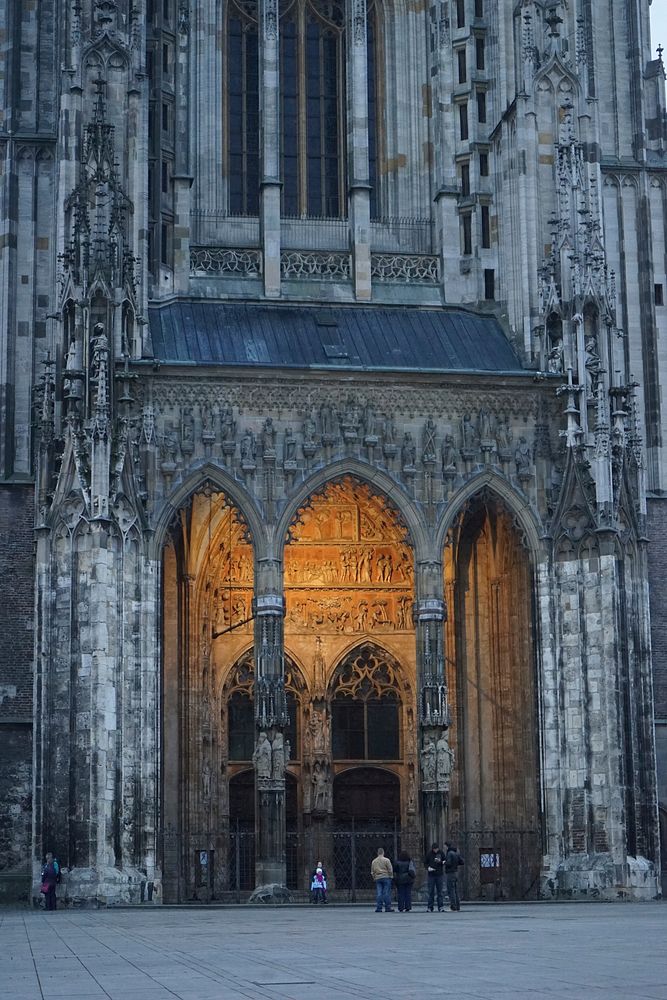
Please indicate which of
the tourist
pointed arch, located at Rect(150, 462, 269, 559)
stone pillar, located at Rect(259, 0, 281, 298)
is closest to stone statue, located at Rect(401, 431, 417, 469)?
pointed arch, located at Rect(150, 462, 269, 559)

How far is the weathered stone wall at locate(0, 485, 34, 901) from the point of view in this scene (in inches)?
1812

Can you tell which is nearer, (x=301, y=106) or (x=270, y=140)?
(x=270, y=140)

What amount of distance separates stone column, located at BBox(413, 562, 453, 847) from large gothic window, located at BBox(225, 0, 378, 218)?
12.4m

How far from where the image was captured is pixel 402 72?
5144 centimetres

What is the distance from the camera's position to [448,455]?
148 feet

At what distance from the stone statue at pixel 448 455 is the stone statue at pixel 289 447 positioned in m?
3.86

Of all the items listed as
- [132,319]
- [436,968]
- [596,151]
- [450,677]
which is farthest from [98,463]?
[436,968]

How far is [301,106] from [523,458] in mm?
13335

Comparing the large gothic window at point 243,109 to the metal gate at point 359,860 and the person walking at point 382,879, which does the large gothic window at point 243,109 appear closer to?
the metal gate at point 359,860

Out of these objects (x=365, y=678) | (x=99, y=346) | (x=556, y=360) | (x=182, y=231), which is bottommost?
(x=365, y=678)

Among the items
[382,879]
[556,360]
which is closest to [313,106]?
[556,360]

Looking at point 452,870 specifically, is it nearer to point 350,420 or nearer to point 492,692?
point 492,692

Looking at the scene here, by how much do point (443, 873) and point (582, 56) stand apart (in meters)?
24.0

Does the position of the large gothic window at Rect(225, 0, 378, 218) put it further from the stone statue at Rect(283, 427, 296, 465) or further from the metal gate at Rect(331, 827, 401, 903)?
the metal gate at Rect(331, 827, 401, 903)
